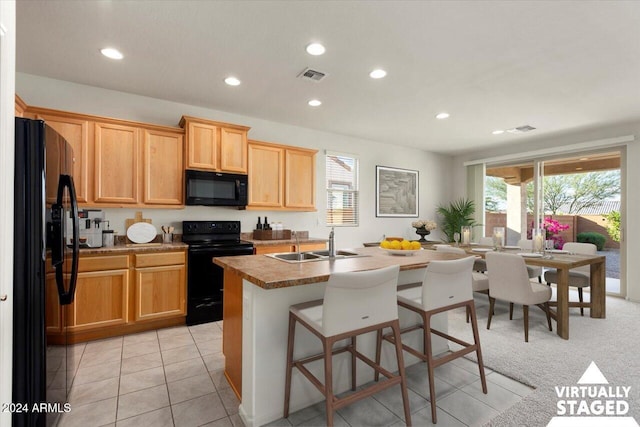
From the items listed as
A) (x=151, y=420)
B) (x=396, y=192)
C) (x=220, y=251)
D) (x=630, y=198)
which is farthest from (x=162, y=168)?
(x=630, y=198)

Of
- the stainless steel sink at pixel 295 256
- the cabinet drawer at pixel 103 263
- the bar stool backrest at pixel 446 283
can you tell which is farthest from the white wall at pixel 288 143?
the bar stool backrest at pixel 446 283

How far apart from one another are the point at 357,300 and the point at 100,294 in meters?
2.65

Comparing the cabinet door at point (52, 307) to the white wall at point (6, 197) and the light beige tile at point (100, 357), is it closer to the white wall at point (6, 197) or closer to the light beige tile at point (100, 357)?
the white wall at point (6, 197)

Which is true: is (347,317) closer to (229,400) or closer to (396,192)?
Result: (229,400)

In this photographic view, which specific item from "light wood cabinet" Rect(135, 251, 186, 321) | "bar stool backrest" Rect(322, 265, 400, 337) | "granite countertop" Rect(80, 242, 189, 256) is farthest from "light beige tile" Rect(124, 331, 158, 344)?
"bar stool backrest" Rect(322, 265, 400, 337)

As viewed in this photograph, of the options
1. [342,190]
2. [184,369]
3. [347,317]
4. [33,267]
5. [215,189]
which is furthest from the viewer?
[342,190]

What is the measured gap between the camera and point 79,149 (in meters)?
2.97

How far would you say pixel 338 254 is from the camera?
2588mm

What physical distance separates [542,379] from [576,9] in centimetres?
260

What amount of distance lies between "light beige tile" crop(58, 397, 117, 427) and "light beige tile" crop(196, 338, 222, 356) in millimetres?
783

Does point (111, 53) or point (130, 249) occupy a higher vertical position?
point (111, 53)

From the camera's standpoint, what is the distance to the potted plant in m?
6.22

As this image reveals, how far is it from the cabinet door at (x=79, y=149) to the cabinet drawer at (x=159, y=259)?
31.9 inches

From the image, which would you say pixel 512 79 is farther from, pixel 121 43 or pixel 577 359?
pixel 121 43
